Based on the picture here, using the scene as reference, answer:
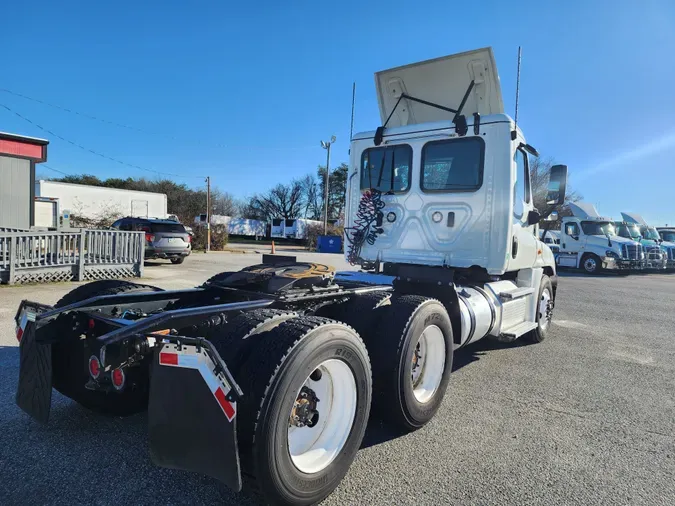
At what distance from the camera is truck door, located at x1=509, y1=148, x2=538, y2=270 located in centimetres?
519

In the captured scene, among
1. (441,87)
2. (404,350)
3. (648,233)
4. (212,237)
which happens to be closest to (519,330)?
(404,350)

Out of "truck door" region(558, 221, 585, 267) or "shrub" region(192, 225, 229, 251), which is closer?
"truck door" region(558, 221, 585, 267)

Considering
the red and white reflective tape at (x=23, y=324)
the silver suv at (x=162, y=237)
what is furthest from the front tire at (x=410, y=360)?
the silver suv at (x=162, y=237)

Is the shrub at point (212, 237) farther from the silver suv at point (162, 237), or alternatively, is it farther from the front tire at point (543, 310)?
the front tire at point (543, 310)

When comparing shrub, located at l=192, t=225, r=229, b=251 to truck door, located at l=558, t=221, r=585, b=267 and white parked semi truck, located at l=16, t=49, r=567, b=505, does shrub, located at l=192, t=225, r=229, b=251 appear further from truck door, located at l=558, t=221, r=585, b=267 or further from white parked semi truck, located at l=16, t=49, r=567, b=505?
white parked semi truck, located at l=16, t=49, r=567, b=505

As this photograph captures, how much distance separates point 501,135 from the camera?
4.89 meters

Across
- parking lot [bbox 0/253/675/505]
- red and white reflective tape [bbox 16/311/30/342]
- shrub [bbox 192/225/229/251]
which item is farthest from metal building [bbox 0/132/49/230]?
red and white reflective tape [bbox 16/311/30/342]

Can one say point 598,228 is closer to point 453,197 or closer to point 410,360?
point 453,197

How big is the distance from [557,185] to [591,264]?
1710 centimetres

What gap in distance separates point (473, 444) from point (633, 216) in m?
26.1

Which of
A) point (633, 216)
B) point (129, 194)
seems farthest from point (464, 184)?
point (129, 194)

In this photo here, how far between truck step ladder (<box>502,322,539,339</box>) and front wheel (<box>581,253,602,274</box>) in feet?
54.1

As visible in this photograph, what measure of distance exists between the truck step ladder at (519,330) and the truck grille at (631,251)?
1680 cm

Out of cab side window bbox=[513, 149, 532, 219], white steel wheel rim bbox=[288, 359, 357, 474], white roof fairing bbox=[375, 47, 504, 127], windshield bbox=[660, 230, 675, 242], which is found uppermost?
white roof fairing bbox=[375, 47, 504, 127]
